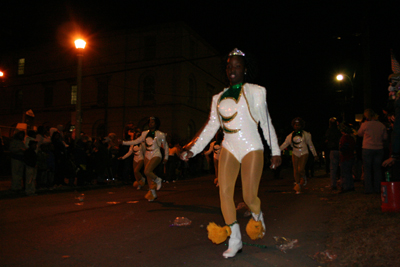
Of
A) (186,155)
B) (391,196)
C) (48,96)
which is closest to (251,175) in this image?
(186,155)

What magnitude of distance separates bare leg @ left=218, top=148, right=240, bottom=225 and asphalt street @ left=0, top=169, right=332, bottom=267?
49cm

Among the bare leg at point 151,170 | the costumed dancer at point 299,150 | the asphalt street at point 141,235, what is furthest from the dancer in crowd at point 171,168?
the asphalt street at point 141,235

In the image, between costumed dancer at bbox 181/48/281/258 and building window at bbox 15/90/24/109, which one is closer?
costumed dancer at bbox 181/48/281/258

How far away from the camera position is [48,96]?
39.1m

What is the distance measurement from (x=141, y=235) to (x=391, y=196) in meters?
4.22

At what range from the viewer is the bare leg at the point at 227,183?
376 cm

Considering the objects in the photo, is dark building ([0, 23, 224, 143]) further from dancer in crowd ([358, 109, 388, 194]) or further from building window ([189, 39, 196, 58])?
dancer in crowd ([358, 109, 388, 194])

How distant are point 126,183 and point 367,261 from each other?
1233 cm

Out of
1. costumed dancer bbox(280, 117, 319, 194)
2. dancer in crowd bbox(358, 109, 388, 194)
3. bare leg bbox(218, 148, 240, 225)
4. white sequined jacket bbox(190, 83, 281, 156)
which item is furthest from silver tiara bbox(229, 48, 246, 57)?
costumed dancer bbox(280, 117, 319, 194)

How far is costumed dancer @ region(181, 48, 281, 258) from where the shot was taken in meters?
3.76

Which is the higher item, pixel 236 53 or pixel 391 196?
pixel 236 53

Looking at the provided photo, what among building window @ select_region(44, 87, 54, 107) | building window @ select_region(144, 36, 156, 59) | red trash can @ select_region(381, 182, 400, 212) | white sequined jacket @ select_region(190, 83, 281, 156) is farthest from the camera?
building window @ select_region(44, 87, 54, 107)

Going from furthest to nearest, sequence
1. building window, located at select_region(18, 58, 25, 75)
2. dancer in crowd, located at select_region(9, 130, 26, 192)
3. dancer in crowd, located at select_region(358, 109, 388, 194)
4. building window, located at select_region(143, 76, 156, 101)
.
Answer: building window, located at select_region(18, 58, 25, 75)
building window, located at select_region(143, 76, 156, 101)
dancer in crowd, located at select_region(9, 130, 26, 192)
dancer in crowd, located at select_region(358, 109, 388, 194)

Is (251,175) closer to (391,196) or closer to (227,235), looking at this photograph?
(227,235)
